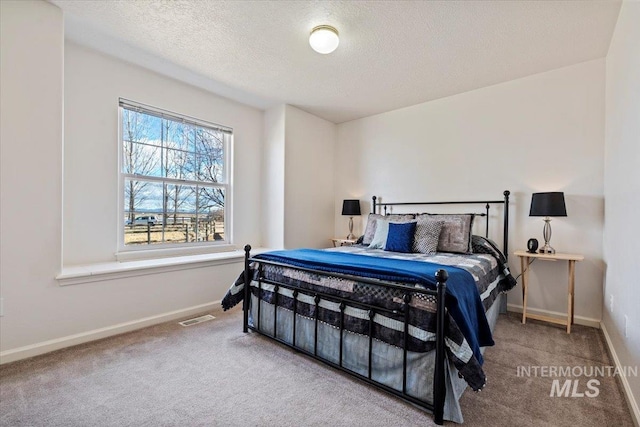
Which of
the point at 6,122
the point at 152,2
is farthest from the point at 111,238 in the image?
the point at 152,2

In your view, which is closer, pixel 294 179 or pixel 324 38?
pixel 324 38

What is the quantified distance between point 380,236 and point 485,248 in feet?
3.45

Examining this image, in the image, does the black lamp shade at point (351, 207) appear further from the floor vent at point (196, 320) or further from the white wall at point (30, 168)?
the white wall at point (30, 168)

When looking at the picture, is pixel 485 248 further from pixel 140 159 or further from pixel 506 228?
pixel 140 159

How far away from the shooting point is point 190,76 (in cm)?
335

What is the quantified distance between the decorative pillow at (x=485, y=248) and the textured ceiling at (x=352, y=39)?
1751 mm

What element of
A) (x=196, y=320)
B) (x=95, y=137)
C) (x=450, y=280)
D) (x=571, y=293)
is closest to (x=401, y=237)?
(x=450, y=280)

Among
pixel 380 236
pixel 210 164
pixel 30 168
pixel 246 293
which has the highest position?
pixel 210 164

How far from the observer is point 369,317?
1.85 metres

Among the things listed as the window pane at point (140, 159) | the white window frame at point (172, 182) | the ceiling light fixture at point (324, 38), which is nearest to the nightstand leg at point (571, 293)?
the ceiling light fixture at point (324, 38)

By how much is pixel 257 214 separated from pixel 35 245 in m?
2.48

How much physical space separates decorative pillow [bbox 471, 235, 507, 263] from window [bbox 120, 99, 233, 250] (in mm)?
2987

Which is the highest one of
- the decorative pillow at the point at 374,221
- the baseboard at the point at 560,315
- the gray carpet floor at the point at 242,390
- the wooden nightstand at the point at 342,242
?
the decorative pillow at the point at 374,221

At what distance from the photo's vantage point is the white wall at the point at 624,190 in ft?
5.53
